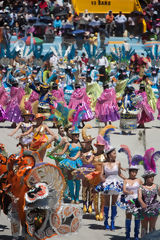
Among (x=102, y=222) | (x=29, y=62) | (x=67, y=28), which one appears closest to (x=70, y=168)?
(x=102, y=222)

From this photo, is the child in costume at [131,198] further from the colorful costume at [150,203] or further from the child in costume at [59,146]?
the child in costume at [59,146]

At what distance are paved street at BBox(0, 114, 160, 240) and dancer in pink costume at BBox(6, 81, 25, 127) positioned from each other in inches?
13.5

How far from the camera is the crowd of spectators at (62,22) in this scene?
97.8ft

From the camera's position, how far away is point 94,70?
23984 millimetres

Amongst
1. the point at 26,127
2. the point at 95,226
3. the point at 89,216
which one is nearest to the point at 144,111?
the point at 26,127

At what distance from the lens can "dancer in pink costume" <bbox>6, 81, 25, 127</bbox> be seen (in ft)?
61.3

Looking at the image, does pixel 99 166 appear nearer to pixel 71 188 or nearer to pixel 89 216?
pixel 89 216

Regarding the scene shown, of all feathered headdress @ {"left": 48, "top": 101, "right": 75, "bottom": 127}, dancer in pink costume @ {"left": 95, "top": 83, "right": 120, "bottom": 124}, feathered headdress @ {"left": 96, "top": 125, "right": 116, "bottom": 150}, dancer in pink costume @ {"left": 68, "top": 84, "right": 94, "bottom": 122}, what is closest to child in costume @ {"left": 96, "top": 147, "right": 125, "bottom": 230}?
feathered headdress @ {"left": 96, "top": 125, "right": 116, "bottom": 150}

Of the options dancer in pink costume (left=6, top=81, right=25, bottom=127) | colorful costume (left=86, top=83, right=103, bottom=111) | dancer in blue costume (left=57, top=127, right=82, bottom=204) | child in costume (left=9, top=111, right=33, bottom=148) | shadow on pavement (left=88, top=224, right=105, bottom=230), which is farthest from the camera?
colorful costume (left=86, top=83, right=103, bottom=111)

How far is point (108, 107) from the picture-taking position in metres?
18.8

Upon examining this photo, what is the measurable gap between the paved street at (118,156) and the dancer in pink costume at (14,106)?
0.34 metres

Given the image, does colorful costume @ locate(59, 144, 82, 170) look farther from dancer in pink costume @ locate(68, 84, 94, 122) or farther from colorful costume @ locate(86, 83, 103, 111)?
colorful costume @ locate(86, 83, 103, 111)

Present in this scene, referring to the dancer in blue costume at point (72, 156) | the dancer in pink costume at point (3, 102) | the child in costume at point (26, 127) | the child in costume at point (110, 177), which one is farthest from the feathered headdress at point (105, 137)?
the dancer in pink costume at point (3, 102)

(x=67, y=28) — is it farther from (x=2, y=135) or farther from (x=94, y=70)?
(x=2, y=135)
